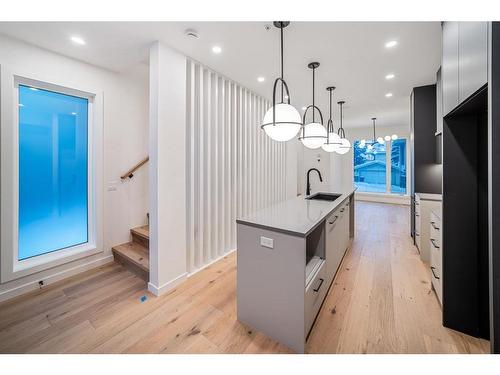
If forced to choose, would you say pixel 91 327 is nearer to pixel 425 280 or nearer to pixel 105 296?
pixel 105 296

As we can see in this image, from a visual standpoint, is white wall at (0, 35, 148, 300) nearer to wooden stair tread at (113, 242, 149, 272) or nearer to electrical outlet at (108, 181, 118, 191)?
electrical outlet at (108, 181, 118, 191)

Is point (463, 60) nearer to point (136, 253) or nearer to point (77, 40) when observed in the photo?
point (77, 40)

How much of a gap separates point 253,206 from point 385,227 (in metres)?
3.15

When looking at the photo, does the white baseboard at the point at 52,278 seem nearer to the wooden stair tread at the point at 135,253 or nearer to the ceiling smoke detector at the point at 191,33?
the wooden stair tread at the point at 135,253

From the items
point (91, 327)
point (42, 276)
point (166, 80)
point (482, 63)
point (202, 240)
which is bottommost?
point (91, 327)

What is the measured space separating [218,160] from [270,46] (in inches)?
61.0

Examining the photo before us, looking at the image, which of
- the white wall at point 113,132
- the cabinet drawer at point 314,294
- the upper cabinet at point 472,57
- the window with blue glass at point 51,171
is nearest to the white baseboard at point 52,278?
the white wall at point 113,132

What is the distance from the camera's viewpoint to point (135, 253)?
2.87 m

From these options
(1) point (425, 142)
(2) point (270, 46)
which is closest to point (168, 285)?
(2) point (270, 46)

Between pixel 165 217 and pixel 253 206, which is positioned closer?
pixel 165 217

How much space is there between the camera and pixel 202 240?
288 centimetres

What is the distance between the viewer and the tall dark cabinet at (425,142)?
11.6 ft

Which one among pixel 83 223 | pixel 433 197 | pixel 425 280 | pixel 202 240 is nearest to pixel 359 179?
pixel 433 197

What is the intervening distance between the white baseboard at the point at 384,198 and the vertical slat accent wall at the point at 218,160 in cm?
614
